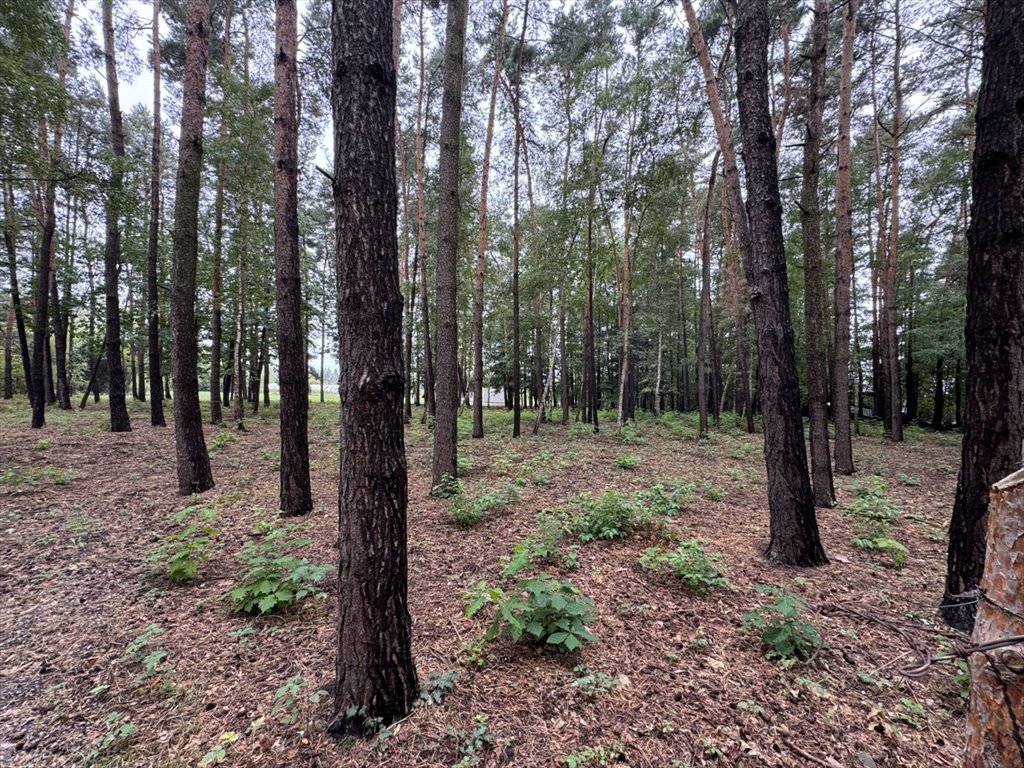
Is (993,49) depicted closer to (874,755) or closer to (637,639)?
(874,755)

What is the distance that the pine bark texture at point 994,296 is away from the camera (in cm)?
264

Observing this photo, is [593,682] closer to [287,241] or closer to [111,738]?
[111,738]

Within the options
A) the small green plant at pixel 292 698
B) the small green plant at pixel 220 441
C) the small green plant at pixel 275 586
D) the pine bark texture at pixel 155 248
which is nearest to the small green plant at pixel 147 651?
the small green plant at pixel 275 586

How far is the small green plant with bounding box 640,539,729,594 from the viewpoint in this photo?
332 cm

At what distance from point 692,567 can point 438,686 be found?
7.46 ft

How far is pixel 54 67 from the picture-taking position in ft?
33.5

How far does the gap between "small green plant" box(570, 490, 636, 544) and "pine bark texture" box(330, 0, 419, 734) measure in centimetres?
272

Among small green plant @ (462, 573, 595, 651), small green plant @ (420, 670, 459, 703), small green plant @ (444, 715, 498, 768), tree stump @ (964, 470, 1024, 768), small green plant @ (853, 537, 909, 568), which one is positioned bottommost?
small green plant @ (444, 715, 498, 768)

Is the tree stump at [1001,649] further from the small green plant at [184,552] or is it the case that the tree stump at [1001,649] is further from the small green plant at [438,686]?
the small green plant at [184,552]

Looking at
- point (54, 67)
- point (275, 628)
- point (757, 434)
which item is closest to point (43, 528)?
point (275, 628)

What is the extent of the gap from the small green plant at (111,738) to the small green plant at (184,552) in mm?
1299

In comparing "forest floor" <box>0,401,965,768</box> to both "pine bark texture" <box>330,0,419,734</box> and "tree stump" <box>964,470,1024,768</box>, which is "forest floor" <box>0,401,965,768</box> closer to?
"tree stump" <box>964,470,1024,768</box>

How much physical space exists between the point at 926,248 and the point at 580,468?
16793 mm

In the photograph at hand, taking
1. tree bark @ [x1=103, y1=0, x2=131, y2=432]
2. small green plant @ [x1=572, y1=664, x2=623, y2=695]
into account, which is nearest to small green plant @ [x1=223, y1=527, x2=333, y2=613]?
small green plant @ [x1=572, y1=664, x2=623, y2=695]
